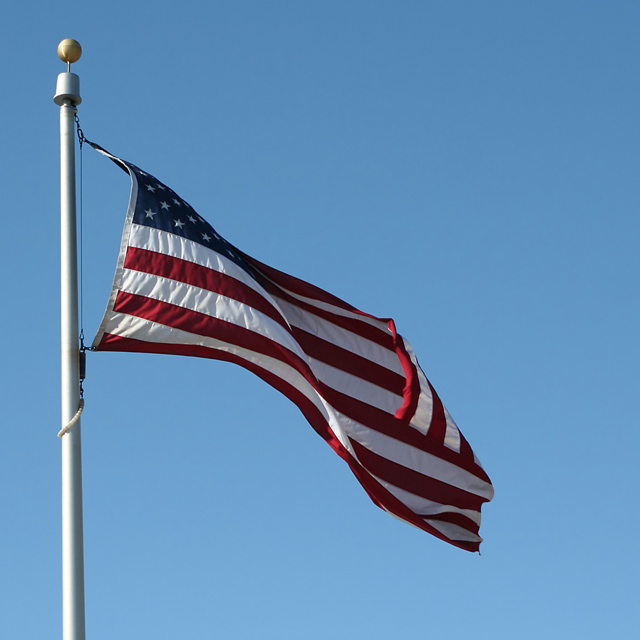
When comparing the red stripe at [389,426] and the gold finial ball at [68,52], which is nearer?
the gold finial ball at [68,52]

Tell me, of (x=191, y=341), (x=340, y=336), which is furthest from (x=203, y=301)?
(x=340, y=336)

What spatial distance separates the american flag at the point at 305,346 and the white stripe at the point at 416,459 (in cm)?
2

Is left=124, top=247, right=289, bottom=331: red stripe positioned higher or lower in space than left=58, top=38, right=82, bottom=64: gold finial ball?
lower

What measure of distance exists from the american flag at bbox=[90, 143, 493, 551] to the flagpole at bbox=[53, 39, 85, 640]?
61cm

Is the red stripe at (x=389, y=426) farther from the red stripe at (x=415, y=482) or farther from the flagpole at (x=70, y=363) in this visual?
the flagpole at (x=70, y=363)

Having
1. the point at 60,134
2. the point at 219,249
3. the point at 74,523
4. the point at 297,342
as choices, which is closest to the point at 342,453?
the point at 297,342

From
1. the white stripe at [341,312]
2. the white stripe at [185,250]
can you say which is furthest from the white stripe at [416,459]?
the white stripe at [185,250]

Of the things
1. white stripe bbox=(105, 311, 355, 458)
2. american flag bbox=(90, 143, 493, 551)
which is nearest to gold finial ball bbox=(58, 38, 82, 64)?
american flag bbox=(90, 143, 493, 551)

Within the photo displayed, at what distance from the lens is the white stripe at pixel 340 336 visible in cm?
1831

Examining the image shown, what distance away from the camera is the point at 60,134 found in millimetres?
15758

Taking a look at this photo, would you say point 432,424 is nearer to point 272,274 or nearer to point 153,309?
point 272,274

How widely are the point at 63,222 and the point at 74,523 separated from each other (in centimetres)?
362

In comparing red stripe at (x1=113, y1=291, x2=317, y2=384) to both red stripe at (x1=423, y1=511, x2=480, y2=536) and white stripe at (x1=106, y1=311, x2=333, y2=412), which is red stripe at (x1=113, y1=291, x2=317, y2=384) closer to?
white stripe at (x1=106, y1=311, x2=333, y2=412)

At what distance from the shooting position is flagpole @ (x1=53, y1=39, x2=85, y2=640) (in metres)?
13.9
